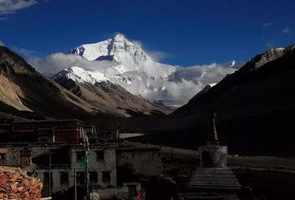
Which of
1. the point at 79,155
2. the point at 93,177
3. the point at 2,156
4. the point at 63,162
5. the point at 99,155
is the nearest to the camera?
the point at 93,177

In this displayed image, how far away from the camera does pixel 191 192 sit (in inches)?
1439

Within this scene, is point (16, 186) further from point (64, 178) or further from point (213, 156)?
point (64, 178)

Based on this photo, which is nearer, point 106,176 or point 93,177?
point 93,177

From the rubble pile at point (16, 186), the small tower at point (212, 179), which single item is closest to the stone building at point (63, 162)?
the small tower at point (212, 179)

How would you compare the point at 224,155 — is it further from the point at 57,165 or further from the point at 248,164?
the point at 248,164

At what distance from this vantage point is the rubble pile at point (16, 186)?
23.2 m

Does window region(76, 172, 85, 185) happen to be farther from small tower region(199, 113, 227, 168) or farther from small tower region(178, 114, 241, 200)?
small tower region(199, 113, 227, 168)

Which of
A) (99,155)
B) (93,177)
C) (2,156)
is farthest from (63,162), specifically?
Result: (2,156)

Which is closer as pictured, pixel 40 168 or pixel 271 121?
pixel 40 168

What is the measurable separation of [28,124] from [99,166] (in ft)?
69.3

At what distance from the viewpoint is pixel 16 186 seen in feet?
78.3

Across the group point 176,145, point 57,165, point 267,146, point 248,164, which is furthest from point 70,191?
point 176,145

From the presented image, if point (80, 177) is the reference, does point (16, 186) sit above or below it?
below

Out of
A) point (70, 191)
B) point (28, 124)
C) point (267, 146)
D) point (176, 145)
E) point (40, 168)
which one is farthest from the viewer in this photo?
point (176, 145)
